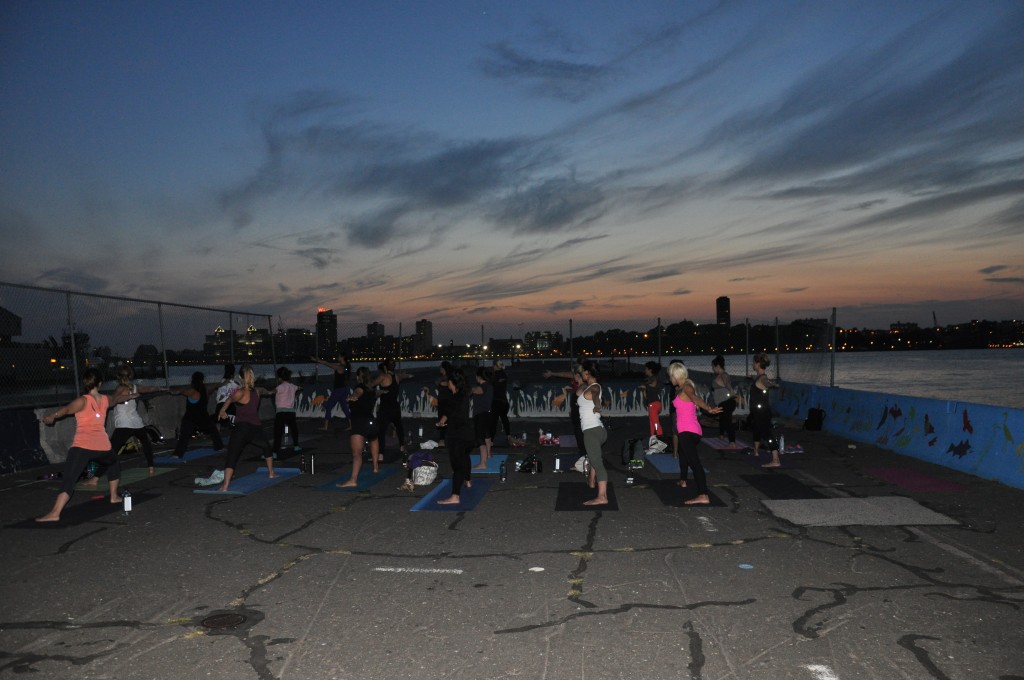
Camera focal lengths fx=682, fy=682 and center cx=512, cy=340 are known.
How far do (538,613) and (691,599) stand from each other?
4.14ft

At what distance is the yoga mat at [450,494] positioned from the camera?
30.0ft

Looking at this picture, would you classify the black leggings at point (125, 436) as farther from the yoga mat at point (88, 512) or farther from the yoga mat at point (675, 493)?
the yoga mat at point (675, 493)

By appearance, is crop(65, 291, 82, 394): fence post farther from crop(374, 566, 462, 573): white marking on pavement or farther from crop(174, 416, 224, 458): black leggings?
crop(374, 566, 462, 573): white marking on pavement

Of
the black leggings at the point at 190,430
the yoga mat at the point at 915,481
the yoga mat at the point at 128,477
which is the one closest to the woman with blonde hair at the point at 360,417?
the yoga mat at the point at 128,477

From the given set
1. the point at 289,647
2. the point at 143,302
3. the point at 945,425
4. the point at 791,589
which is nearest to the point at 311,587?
the point at 289,647

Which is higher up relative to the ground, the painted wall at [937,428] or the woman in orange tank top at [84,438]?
the woman in orange tank top at [84,438]

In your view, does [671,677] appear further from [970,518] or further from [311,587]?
[970,518]

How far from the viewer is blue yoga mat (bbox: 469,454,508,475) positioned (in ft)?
39.9

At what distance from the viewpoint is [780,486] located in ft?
33.6

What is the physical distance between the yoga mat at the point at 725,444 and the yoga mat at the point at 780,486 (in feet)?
10.1

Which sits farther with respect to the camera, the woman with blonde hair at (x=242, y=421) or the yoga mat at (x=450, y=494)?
the woman with blonde hair at (x=242, y=421)

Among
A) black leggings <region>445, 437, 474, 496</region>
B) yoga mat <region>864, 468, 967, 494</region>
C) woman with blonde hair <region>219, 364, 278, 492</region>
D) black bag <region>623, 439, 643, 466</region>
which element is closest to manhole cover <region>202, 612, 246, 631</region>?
black leggings <region>445, 437, 474, 496</region>

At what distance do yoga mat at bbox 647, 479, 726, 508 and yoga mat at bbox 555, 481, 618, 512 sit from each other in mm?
670

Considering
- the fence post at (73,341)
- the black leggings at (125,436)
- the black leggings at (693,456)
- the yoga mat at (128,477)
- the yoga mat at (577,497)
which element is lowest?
the yoga mat at (577,497)
